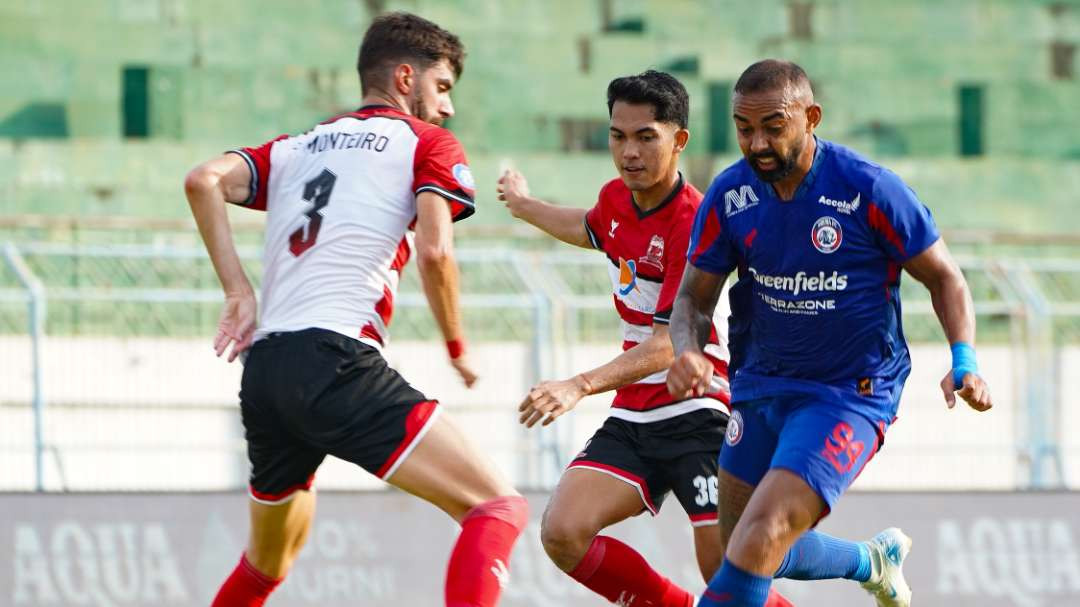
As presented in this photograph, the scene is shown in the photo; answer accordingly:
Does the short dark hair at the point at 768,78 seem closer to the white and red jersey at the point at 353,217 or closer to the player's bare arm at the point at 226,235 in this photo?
the white and red jersey at the point at 353,217

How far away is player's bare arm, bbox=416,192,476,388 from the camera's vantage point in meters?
5.50

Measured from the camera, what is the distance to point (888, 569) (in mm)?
6410

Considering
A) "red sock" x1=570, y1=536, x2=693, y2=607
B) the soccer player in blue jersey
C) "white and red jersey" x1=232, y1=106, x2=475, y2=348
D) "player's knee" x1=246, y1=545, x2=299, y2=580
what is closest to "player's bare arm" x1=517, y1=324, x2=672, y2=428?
the soccer player in blue jersey

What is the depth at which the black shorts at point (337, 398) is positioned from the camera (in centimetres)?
550

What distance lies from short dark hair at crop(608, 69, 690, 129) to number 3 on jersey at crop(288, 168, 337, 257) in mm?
1237

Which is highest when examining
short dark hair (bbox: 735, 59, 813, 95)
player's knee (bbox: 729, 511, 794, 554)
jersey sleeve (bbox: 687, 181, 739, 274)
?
short dark hair (bbox: 735, 59, 813, 95)

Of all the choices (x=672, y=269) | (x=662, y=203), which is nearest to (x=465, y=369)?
(x=672, y=269)

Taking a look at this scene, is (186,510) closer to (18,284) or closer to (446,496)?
(18,284)

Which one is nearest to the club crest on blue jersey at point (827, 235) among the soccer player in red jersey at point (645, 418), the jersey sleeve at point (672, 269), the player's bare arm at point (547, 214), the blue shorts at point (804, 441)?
the blue shorts at point (804, 441)

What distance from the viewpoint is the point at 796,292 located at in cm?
562

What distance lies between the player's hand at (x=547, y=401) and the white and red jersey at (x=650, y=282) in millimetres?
809

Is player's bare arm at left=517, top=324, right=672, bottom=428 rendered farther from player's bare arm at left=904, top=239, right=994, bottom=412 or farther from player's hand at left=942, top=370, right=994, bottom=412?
player's hand at left=942, top=370, right=994, bottom=412

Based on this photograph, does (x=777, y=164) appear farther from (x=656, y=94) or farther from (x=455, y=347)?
(x=455, y=347)

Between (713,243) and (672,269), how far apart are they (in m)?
0.51
